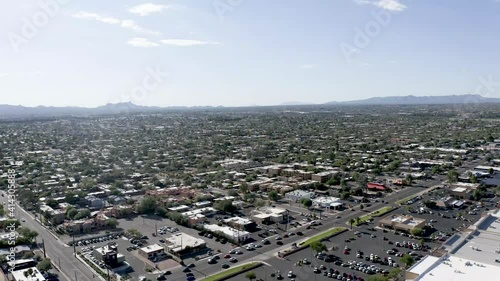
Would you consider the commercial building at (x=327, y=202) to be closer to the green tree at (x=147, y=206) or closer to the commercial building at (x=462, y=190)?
the commercial building at (x=462, y=190)

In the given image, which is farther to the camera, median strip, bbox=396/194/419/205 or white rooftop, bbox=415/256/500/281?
median strip, bbox=396/194/419/205

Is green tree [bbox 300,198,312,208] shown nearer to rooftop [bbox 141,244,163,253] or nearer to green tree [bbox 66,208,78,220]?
rooftop [bbox 141,244,163,253]

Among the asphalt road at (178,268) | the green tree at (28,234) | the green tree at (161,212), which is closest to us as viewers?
the asphalt road at (178,268)

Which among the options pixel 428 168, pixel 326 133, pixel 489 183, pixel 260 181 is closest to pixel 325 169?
pixel 260 181

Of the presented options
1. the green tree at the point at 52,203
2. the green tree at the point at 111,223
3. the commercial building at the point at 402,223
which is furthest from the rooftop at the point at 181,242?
the green tree at the point at 52,203

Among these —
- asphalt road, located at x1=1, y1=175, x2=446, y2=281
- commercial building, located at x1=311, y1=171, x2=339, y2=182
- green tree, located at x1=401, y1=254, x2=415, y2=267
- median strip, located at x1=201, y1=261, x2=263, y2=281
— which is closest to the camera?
median strip, located at x1=201, y1=261, x2=263, y2=281

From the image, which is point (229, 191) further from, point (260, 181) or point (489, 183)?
point (489, 183)

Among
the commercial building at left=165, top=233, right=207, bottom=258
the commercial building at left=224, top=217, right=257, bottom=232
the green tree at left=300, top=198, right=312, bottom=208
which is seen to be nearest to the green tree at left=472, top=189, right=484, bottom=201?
the green tree at left=300, top=198, right=312, bottom=208

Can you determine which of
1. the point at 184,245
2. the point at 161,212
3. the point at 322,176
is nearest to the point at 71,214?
the point at 161,212
